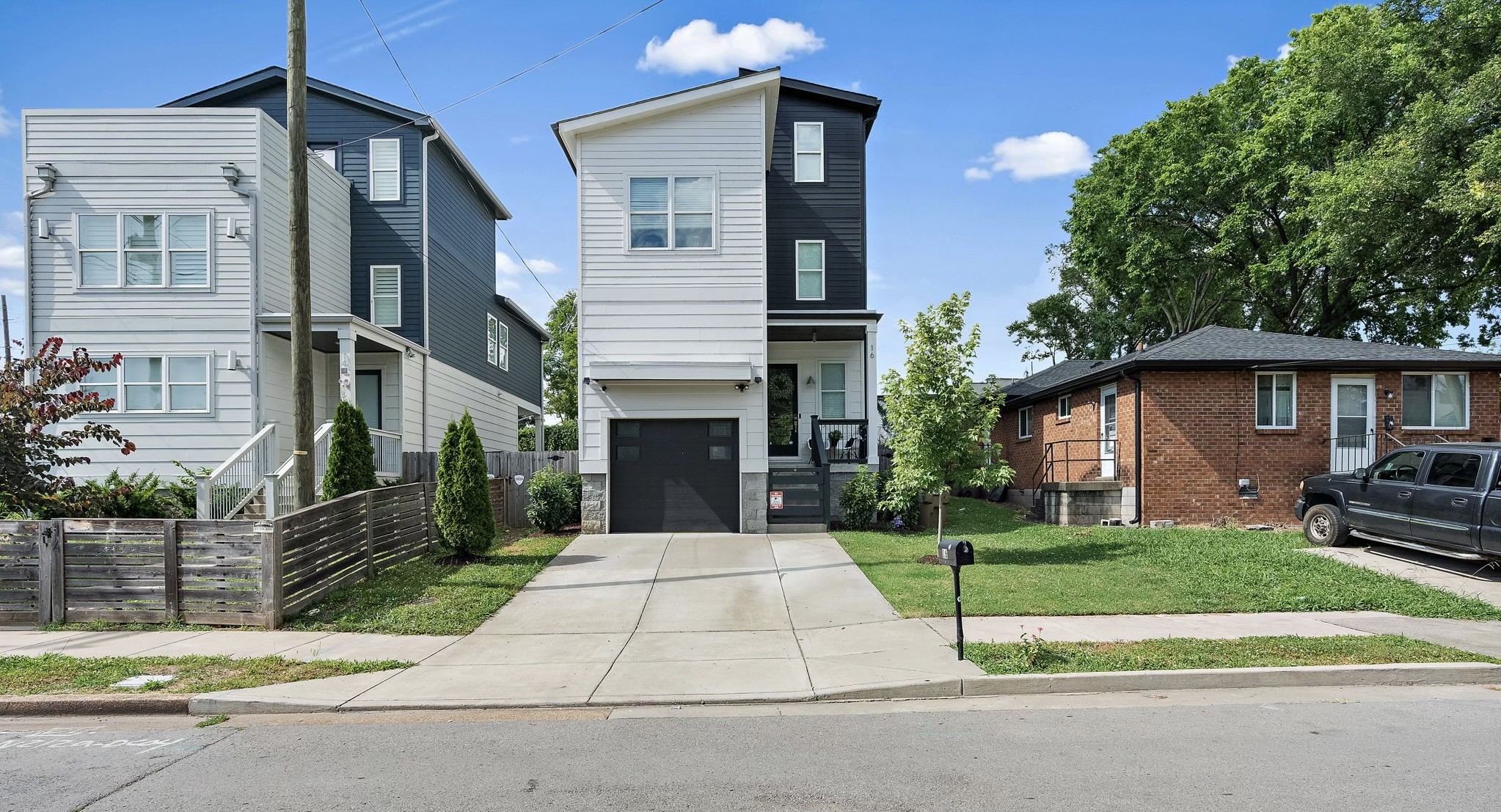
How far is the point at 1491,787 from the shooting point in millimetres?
4895

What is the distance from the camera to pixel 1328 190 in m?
23.3

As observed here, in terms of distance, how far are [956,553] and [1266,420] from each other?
12.8 meters

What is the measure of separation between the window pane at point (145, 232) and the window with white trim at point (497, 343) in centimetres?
973

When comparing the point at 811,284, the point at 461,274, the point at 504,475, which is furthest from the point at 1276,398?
the point at 461,274

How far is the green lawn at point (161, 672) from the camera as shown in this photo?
7.00 meters

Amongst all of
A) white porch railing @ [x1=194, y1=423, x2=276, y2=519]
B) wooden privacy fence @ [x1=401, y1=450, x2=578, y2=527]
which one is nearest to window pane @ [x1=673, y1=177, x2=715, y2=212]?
wooden privacy fence @ [x1=401, y1=450, x2=578, y2=527]

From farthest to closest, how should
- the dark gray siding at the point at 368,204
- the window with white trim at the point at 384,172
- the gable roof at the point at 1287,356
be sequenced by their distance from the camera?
the window with white trim at the point at 384,172
the dark gray siding at the point at 368,204
the gable roof at the point at 1287,356

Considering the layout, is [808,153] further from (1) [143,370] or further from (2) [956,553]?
(1) [143,370]

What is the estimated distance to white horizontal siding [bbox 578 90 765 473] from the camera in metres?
16.3

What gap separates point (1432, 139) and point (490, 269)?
87.4 feet

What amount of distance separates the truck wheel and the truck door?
152 cm

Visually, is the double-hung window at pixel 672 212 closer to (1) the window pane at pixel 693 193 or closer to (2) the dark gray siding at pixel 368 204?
(1) the window pane at pixel 693 193

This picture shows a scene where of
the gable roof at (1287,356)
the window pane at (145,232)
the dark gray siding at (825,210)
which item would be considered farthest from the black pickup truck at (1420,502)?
the window pane at (145,232)

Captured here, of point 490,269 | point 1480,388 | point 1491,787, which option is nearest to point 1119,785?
point 1491,787
